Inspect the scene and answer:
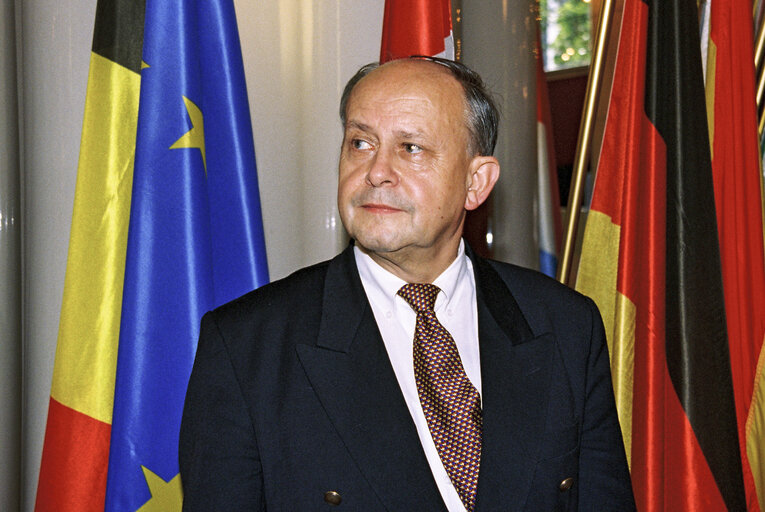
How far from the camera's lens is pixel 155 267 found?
72.5 inches

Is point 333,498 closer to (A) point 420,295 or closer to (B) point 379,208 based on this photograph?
(A) point 420,295

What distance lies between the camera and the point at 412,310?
61.0 inches

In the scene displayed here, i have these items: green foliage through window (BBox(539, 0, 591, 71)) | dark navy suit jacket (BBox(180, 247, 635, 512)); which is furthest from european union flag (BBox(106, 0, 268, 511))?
green foliage through window (BBox(539, 0, 591, 71))

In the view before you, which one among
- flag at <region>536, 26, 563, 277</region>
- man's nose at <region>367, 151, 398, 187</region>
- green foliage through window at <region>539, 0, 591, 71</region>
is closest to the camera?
man's nose at <region>367, 151, 398, 187</region>

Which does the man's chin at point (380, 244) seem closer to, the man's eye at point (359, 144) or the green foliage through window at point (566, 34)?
the man's eye at point (359, 144)

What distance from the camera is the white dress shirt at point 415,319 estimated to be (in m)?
1.44

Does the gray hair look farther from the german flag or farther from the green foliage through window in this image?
the green foliage through window

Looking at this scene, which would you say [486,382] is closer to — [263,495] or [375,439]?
[375,439]

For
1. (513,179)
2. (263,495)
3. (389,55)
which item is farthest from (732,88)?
(263,495)

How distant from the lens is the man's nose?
4.84ft

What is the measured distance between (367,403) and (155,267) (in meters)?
0.72

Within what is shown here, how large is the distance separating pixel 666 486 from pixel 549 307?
88 cm

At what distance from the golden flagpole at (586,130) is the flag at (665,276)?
5.6 inches

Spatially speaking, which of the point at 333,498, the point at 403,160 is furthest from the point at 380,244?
the point at 333,498
